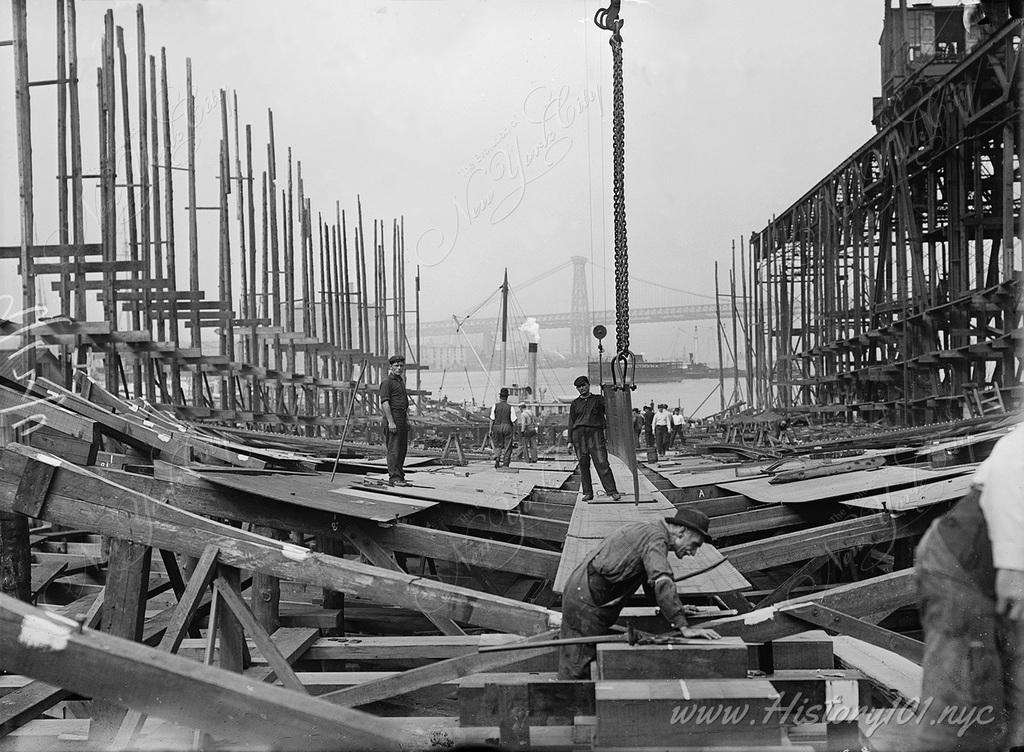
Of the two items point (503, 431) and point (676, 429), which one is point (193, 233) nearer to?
point (503, 431)

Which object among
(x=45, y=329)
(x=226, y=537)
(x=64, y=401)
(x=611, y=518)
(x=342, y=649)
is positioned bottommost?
(x=342, y=649)

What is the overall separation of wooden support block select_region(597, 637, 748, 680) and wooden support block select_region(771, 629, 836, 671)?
882 mm

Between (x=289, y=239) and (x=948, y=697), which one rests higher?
(x=289, y=239)

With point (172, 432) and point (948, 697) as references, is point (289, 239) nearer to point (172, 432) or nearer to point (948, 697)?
point (172, 432)

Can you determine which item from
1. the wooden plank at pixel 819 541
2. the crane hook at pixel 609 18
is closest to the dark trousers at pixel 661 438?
the wooden plank at pixel 819 541

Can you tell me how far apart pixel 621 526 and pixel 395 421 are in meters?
4.14

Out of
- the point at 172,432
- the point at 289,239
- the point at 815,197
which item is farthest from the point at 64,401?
the point at 815,197

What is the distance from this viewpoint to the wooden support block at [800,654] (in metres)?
A: 4.80

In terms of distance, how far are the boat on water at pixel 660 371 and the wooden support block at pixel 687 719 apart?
6.44 metres

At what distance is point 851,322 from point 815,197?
181 inches

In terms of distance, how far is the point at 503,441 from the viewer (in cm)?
1923

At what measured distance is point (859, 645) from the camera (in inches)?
230

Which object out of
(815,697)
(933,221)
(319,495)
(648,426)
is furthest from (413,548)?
(648,426)

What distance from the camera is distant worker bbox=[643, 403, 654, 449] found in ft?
97.5
